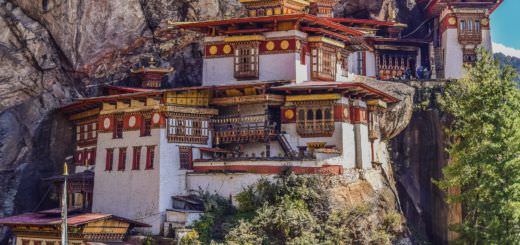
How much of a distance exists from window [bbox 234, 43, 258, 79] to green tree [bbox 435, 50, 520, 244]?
44.0ft

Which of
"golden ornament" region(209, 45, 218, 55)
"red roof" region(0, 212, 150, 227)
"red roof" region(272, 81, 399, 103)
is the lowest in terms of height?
"red roof" region(0, 212, 150, 227)

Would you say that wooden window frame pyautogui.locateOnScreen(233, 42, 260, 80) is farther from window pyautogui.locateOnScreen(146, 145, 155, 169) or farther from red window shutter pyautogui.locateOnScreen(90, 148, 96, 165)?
red window shutter pyautogui.locateOnScreen(90, 148, 96, 165)

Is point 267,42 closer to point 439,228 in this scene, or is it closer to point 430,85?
point 430,85

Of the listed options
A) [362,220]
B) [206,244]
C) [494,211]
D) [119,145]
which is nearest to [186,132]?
[119,145]

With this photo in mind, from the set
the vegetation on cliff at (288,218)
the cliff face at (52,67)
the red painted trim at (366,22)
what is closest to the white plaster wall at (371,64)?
the red painted trim at (366,22)

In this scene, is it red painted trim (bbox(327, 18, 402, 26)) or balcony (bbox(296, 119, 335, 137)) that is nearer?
balcony (bbox(296, 119, 335, 137))

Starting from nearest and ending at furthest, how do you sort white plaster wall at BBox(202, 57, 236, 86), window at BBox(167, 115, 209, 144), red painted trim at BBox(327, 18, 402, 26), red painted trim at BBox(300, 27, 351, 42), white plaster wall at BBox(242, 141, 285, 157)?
window at BBox(167, 115, 209, 144), white plaster wall at BBox(242, 141, 285, 157), red painted trim at BBox(300, 27, 351, 42), white plaster wall at BBox(202, 57, 236, 86), red painted trim at BBox(327, 18, 402, 26)

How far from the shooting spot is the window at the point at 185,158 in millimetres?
45406

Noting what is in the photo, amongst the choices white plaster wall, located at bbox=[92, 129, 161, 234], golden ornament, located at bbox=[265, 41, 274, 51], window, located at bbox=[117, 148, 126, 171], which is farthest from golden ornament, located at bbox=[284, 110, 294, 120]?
window, located at bbox=[117, 148, 126, 171]

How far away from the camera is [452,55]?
62625 millimetres

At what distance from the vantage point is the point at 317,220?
41.0 metres

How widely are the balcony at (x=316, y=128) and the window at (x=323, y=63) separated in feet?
16.7

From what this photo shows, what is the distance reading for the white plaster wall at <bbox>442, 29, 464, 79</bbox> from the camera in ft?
205

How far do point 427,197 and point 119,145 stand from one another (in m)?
21.9
